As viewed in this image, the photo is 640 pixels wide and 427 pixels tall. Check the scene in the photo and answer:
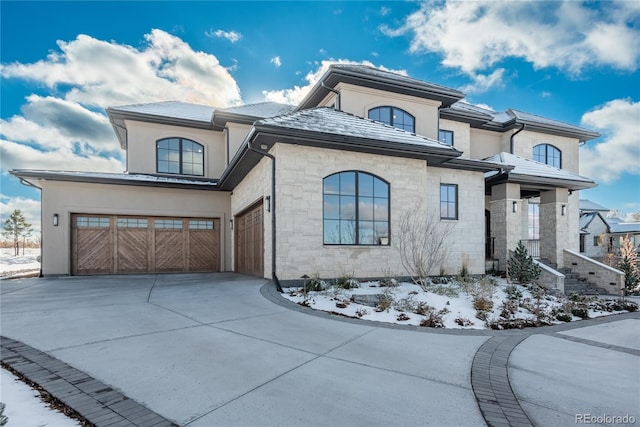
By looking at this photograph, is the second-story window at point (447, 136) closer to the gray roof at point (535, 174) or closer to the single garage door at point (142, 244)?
the gray roof at point (535, 174)

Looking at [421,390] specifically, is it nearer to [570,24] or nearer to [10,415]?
[10,415]

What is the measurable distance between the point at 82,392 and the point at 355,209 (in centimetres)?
769

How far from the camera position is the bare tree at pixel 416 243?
949 cm

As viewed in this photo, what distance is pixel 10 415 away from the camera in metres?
2.59

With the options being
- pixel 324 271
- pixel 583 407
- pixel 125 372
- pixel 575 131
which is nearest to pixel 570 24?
pixel 575 131

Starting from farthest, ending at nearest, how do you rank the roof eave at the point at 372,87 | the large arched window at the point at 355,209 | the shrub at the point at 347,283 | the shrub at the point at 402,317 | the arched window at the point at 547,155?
the arched window at the point at 547,155, the roof eave at the point at 372,87, the large arched window at the point at 355,209, the shrub at the point at 347,283, the shrub at the point at 402,317

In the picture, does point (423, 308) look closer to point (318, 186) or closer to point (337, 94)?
point (318, 186)

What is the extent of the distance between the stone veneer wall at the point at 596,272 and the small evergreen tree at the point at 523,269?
10.1 feet

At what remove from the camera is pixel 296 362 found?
385 cm

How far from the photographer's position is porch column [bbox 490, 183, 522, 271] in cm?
1273

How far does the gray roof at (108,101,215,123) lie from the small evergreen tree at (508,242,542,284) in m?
14.4

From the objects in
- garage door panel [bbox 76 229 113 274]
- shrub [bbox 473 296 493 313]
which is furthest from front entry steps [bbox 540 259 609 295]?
garage door panel [bbox 76 229 113 274]

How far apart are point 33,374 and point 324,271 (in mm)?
6476

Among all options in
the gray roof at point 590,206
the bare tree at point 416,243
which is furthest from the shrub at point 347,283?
the gray roof at point 590,206
